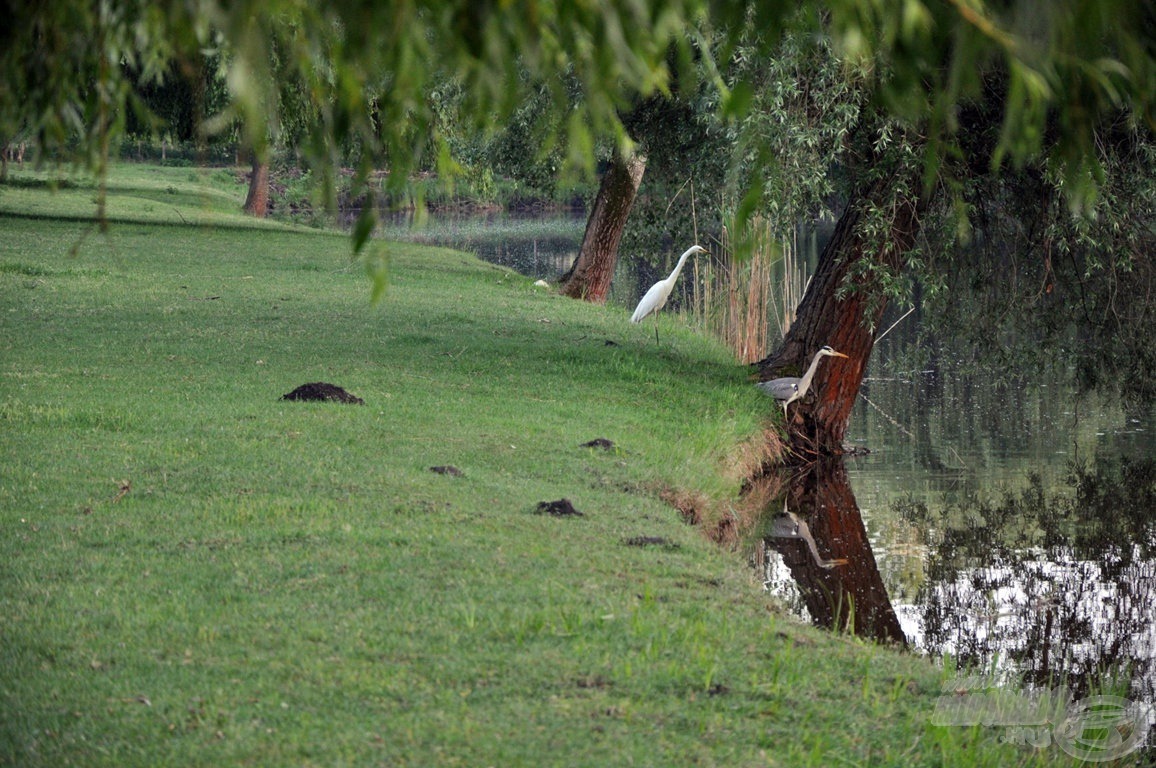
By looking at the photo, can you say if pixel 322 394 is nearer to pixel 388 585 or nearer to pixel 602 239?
pixel 388 585

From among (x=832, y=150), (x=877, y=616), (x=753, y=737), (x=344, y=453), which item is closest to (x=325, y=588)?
(x=753, y=737)

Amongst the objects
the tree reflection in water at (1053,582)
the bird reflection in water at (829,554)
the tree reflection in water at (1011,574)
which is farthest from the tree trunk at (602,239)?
the tree reflection in water at (1053,582)

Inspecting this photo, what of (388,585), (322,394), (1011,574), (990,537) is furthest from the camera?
(990,537)

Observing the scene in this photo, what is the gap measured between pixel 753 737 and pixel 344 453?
183 inches

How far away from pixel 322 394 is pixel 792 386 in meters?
4.82

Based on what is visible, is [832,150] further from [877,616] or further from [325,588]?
[325,588]

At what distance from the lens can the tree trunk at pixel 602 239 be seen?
71.5 ft

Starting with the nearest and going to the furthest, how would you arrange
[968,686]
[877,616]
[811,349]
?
[968,686] < [877,616] < [811,349]

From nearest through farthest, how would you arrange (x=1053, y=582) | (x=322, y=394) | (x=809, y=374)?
(x=1053, y=582) < (x=322, y=394) < (x=809, y=374)

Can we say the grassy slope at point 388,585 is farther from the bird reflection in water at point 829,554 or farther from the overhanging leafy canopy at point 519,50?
the bird reflection in water at point 829,554

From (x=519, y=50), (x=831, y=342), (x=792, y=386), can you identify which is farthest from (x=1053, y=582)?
(x=519, y=50)

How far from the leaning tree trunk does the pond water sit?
455mm

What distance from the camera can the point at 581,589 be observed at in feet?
19.7

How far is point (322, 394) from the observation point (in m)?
10.4
